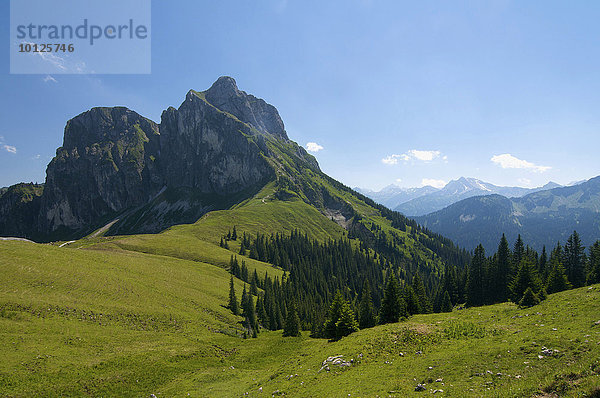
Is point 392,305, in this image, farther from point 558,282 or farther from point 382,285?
point 382,285

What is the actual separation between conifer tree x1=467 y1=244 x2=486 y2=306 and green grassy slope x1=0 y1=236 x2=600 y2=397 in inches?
1481

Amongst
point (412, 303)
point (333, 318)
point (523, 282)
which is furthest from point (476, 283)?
point (333, 318)

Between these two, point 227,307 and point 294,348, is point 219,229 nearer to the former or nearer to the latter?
point 227,307

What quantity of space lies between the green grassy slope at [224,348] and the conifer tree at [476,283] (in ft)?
123

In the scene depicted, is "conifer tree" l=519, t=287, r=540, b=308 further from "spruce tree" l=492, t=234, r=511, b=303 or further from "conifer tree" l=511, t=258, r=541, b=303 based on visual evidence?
"spruce tree" l=492, t=234, r=511, b=303

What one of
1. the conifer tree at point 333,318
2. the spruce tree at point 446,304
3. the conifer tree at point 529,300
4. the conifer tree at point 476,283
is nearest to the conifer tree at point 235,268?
the conifer tree at point 333,318

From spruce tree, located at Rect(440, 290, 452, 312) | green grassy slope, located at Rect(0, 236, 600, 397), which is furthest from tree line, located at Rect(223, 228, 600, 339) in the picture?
green grassy slope, located at Rect(0, 236, 600, 397)

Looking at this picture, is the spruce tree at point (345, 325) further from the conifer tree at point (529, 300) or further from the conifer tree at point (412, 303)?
the conifer tree at point (529, 300)

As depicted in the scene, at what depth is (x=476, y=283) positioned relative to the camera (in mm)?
78062

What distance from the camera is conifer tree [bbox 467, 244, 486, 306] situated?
7675 centimetres

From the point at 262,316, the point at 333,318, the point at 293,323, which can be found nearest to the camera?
the point at 333,318

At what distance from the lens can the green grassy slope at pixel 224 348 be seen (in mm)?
18453

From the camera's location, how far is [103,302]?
58875mm

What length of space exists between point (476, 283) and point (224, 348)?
7395cm
